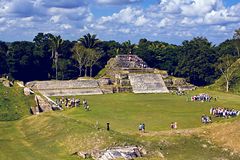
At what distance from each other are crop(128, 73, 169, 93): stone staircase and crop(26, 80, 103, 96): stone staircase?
7.04 metres

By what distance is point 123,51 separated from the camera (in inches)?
4131

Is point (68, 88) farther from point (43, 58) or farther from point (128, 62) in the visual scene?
point (43, 58)

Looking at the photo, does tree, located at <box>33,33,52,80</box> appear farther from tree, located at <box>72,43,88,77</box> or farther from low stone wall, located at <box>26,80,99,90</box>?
low stone wall, located at <box>26,80,99,90</box>

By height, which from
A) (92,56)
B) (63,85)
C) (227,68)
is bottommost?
(63,85)

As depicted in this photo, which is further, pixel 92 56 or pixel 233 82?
pixel 92 56

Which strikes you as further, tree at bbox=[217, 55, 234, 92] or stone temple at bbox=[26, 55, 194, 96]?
tree at bbox=[217, 55, 234, 92]

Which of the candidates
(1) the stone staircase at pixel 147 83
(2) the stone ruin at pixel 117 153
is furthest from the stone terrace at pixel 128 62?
(2) the stone ruin at pixel 117 153

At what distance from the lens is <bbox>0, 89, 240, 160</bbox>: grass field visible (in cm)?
3222

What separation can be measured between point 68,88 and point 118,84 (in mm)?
9919

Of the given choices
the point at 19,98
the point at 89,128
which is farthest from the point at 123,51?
the point at 89,128

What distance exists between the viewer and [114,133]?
115 feet

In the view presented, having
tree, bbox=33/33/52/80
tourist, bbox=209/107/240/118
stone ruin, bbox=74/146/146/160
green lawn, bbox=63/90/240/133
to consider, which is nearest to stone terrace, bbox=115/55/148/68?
tree, bbox=33/33/52/80

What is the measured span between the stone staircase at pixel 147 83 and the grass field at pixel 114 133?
1922 cm

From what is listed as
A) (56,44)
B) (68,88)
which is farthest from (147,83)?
(56,44)
